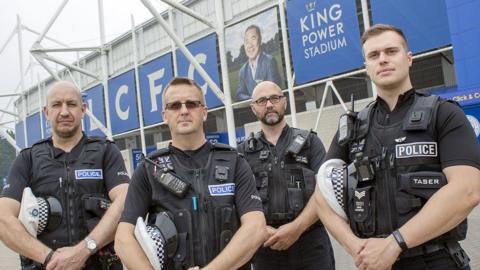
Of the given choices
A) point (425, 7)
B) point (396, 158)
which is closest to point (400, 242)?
point (396, 158)

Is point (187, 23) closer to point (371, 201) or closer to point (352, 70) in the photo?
point (352, 70)

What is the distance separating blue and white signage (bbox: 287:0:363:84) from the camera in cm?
1059

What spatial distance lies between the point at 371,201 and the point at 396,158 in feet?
0.77

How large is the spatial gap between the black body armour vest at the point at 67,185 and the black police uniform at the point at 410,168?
1.62m

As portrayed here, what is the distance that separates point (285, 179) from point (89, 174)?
1422mm

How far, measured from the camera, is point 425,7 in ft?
31.9

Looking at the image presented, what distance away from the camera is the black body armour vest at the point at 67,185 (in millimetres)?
2646

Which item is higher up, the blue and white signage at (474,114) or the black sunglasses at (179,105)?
the blue and white signage at (474,114)

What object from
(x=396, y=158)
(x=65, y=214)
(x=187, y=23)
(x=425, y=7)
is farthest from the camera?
(x=187, y=23)

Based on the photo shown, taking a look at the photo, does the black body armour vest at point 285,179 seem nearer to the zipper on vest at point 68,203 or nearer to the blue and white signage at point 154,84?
the zipper on vest at point 68,203

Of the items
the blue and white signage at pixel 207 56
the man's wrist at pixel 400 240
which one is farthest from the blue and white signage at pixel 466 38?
the blue and white signage at pixel 207 56

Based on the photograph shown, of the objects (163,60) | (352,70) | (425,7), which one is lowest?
(352,70)

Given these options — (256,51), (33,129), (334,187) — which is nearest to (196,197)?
(334,187)

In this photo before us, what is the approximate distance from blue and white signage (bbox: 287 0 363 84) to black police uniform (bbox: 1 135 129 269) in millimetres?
8815
